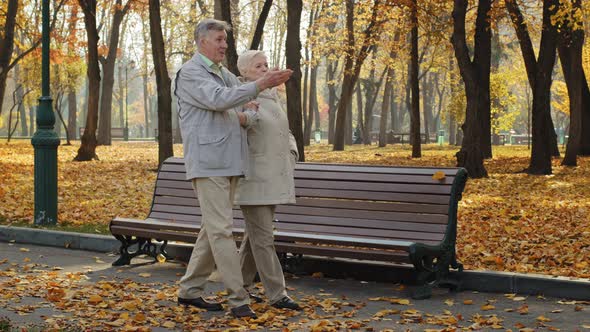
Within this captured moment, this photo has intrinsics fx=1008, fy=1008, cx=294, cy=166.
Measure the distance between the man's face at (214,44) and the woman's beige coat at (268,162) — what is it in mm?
505

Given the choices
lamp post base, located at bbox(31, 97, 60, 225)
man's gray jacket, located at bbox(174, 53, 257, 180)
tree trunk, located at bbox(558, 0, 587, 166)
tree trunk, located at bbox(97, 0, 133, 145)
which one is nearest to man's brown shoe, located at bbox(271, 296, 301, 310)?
man's gray jacket, located at bbox(174, 53, 257, 180)

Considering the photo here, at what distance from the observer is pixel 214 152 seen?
6941mm

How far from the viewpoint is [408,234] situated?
8.20 m

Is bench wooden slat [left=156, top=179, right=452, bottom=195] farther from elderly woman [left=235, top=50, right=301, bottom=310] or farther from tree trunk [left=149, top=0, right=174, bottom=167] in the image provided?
tree trunk [left=149, top=0, right=174, bottom=167]


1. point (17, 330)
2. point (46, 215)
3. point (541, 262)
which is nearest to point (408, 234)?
point (541, 262)

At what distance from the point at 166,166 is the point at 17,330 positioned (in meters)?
4.18

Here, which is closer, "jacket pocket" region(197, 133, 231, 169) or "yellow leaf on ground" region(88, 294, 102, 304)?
"jacket pocket" region(197, 133, 231, 169)

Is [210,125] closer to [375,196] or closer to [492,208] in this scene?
[375,196]

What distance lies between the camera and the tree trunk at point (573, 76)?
24.7 meters

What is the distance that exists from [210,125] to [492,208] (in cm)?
869

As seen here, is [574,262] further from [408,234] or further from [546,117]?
[546,117]

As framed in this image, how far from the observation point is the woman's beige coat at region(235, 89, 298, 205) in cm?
718

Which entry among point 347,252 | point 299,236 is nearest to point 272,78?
point 347,252

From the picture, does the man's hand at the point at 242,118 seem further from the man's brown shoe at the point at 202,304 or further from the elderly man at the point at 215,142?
the man's brown shoe at the point at 202,304
